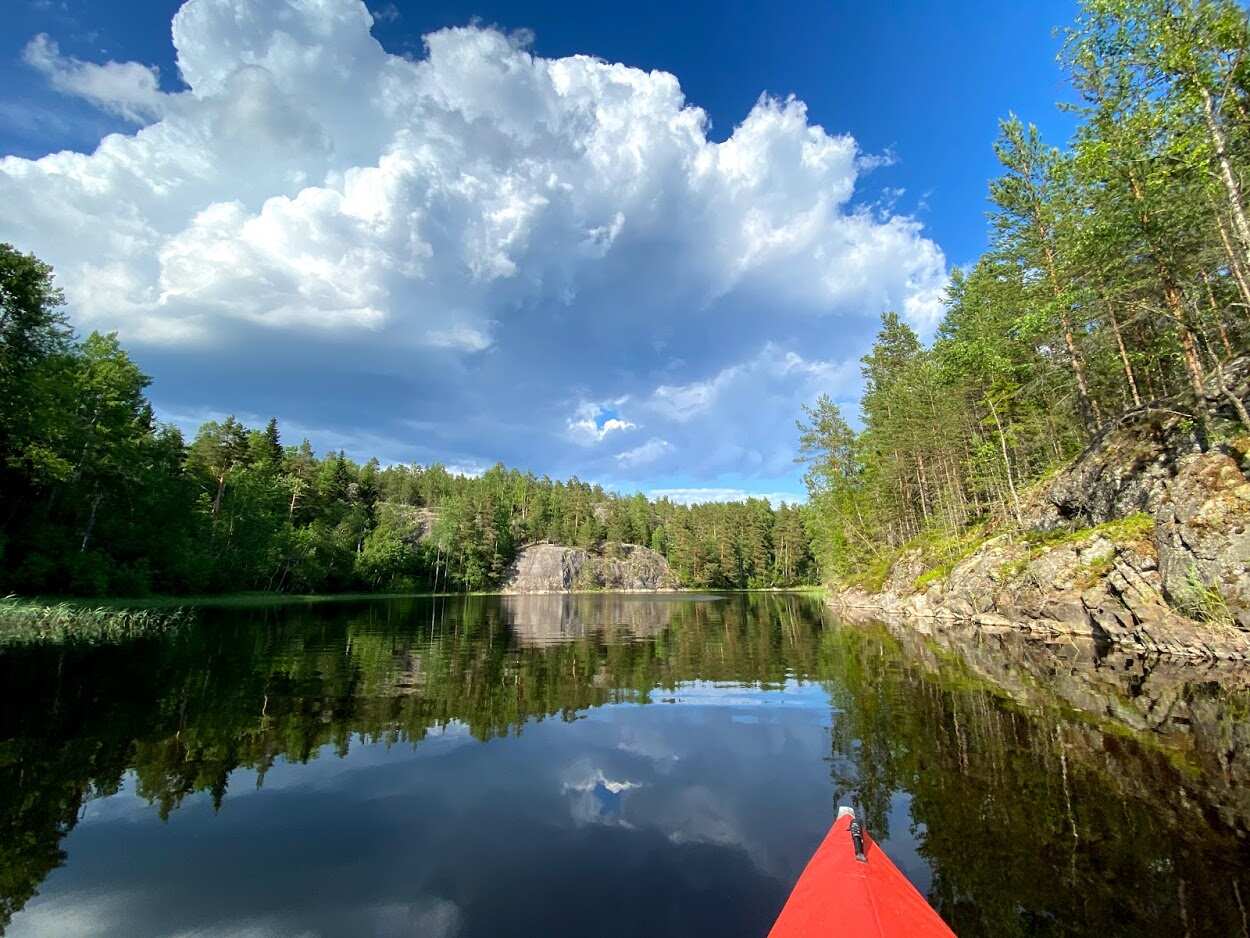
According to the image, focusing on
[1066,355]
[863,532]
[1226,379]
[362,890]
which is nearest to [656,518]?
[863,532]

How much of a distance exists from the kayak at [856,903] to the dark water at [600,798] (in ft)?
4.58

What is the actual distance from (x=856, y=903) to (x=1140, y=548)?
24646 mm

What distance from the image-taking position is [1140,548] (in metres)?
21.5

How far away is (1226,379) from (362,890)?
92.9 feet

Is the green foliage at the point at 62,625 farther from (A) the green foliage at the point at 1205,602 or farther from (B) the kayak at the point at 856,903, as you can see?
(A) the green foliage at the point at 1205,602

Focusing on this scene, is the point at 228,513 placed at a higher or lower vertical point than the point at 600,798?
higher

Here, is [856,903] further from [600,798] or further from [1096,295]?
[1096,295]

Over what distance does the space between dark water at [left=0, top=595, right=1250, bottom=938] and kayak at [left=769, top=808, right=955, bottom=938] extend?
4.58 feet

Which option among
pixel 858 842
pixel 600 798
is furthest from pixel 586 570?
pixel 858 842

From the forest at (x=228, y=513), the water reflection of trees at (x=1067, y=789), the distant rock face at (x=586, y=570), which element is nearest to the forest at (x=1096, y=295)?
the water reflection of trees at (x=1067, y=789)

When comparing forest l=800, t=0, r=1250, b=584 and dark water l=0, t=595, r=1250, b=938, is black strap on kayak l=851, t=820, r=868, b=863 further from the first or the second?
forest l=800, t=0, r=1250, b=584

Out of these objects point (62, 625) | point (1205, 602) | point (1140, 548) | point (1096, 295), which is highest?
point (1096, 295)

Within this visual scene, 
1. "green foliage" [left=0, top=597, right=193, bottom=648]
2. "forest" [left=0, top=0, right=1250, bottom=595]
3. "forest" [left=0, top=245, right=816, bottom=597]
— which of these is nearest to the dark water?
"green foliage" [left=0, top=597, right=193, bottom=648]

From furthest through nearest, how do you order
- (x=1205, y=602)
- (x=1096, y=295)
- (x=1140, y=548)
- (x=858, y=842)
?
(x=1096, y=295), (x=1140, y=548), (x=1205, y=602), (x=858, y=842)
